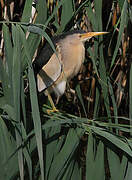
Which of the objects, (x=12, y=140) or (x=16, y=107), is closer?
(x=16, y=107)

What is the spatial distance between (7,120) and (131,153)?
0.38 metres

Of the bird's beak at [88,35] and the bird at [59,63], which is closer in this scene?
the bird's beak at [88,35]

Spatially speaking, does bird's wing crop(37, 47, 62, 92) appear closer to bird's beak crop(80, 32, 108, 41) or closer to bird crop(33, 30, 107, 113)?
bird crop(33, 30, 107, 113)

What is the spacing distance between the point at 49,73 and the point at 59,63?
0.24 feet

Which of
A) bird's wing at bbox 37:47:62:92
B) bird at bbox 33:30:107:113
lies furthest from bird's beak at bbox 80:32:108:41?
bird's wing at bbox 37:47:62:92

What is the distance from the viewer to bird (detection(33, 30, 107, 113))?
1.78m

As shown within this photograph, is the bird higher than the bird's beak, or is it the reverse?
the bird's beak

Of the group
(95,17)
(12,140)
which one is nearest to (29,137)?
(12,140)

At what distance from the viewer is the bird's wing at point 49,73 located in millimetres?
1830

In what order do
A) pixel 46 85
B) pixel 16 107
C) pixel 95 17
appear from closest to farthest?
pixel 16 107 < pixel 95 17 < pixel 46 85

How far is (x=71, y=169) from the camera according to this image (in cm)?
123

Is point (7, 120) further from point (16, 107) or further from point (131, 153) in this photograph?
point (131, 153)

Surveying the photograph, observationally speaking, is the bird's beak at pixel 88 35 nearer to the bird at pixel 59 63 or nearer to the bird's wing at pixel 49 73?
the bird at pixel 59 63

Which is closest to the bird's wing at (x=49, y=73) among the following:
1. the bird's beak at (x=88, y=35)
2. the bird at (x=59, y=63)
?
the bird at (x=59, y=63)
